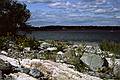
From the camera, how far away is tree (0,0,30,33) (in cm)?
2986

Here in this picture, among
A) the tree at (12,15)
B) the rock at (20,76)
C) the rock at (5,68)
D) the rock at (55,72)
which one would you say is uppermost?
the rock at (5,68)

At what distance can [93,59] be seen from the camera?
14820mm

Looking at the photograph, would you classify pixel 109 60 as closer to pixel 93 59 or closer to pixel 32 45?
pixel 93 59

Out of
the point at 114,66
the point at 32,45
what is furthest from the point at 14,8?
the point at 114,66

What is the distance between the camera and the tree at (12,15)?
29.9 m

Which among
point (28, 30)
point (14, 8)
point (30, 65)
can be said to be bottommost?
point (28, 30)

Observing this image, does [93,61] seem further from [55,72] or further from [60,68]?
[55,72]

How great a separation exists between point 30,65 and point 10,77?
211 cm

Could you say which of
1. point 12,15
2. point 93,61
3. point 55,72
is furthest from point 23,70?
point 12,15

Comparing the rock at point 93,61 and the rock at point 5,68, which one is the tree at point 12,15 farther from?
the rock at point 5,68

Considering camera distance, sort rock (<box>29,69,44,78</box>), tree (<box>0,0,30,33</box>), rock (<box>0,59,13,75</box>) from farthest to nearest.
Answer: tree (<box>0,0,30,33</box>), rock (<box>29,69,44,78</box>), rock (<box>0,59,13,75</box>)

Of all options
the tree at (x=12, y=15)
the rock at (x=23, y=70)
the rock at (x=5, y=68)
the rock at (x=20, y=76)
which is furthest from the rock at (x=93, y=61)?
the tree at (x=12, y=15)

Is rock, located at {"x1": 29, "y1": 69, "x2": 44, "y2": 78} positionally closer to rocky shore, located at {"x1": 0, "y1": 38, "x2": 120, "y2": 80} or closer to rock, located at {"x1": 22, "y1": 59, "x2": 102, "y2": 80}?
rocky shore, located at {"x1": 0, "y1": 38, "x2": 120, "y2": 80}

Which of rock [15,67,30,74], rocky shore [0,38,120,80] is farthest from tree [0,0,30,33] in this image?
rock [15,67,30,74]
